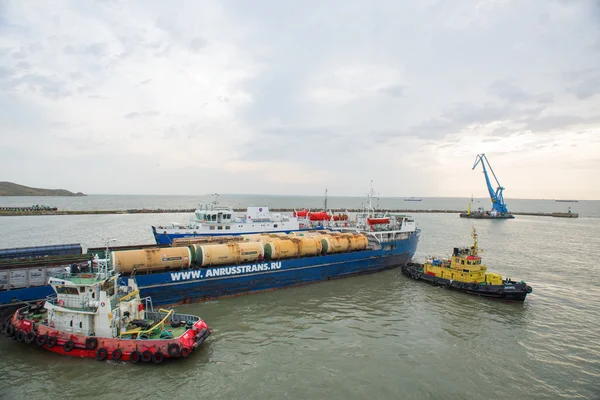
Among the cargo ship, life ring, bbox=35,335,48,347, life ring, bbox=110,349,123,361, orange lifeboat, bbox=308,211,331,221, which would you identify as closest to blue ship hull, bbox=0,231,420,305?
the cargo ship

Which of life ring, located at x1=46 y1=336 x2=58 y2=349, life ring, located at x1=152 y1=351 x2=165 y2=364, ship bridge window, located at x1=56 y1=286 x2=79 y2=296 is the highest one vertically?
ship bridge window, located at x1=56 y1=286 x2=79 y2=296

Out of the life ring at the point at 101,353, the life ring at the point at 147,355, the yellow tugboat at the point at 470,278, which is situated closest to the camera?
the life ring at the point at 147,355

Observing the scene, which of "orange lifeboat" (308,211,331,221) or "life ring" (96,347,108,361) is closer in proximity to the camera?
"life ring" (96,347,108,361)

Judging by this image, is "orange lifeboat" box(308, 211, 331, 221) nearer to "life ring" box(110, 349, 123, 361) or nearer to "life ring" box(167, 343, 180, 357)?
"life ring" box(167, 343, 180, 357)

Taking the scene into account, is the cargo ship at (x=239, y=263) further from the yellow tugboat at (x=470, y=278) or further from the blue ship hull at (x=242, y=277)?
the yellow tugboat at (x=470, y=278)

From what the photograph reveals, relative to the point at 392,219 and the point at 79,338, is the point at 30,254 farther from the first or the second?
the point at 392,219

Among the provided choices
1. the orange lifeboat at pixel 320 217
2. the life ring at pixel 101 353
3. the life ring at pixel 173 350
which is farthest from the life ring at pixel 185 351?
the orange lifeboat at pixel 320 217
